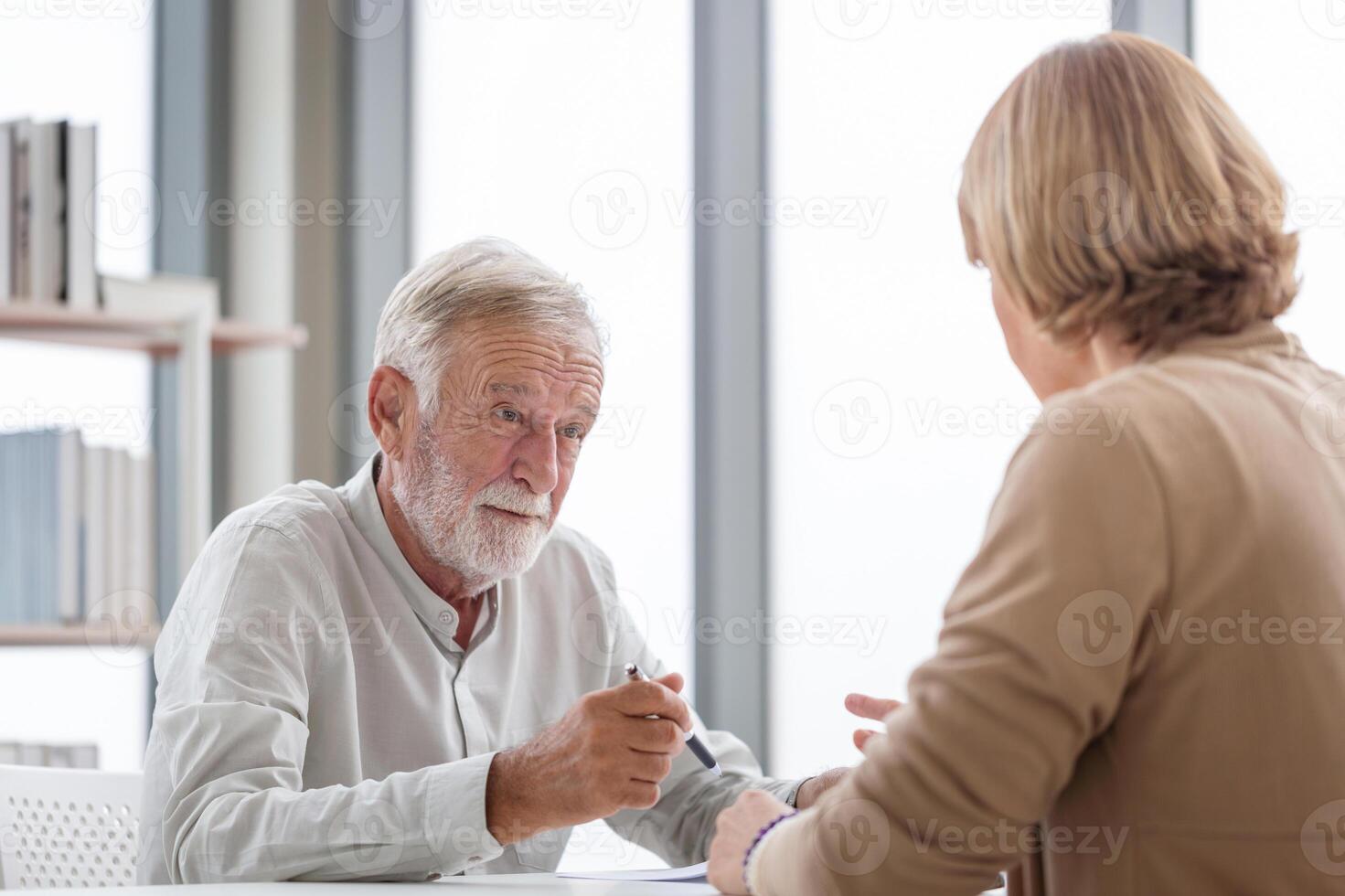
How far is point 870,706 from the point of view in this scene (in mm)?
1401

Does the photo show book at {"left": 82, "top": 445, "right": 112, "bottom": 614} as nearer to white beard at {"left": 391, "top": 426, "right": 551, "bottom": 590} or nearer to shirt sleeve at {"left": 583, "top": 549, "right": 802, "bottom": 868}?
white beard at {"left": 391, "top": 426, "right": 551, "bottom": 590}

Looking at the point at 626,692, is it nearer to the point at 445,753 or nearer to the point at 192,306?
the point at 445,753

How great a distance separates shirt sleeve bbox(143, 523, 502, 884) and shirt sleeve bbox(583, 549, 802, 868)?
0.43 metres

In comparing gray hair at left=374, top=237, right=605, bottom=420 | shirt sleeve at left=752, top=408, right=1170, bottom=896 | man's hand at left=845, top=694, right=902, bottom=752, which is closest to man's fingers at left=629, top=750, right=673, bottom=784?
man's hand at left=845, top=694, right=902, bottom=752

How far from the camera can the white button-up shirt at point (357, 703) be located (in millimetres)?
1314

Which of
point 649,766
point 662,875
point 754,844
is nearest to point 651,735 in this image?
point 649,766

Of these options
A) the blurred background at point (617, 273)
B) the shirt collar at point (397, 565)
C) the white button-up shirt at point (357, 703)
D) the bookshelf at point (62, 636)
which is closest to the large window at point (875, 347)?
the blurred background at point (617, 273)

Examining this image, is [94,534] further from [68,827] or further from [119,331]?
[68,827]

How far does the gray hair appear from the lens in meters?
1.70

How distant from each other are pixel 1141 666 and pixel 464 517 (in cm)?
101

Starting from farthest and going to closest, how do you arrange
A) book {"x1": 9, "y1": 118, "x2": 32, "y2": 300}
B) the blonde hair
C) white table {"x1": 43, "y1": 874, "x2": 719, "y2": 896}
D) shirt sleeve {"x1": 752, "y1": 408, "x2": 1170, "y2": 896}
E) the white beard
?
book {"x1": 9, "y1": 118, "x2": 32, "y2": 300}
the white beard
white table {"x1": 43, "y1": 874, "x2": 719, "y2": 896}
the blonde hair
shirt sleeve {"x1": 752, "y1": 408, "x2": 1170, "y2": 896}

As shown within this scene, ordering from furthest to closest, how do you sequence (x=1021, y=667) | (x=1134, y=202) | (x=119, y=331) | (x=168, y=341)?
(x=168, y=341) < (x=119, y=331) < (x=1134, y=202) < (x=1021, y=667)

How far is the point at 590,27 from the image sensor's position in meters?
3.21

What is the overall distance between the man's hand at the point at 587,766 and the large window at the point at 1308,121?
1.57 m
